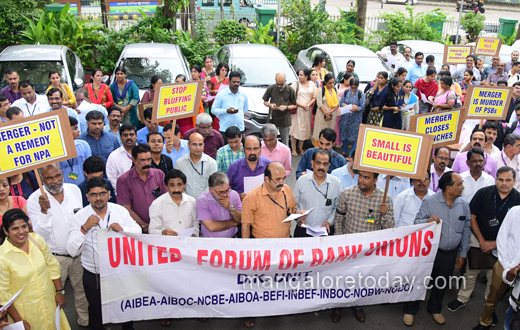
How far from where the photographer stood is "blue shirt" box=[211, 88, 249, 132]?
8508 mm

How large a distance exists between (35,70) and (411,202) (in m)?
8.72

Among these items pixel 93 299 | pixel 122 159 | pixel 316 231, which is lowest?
pixel 93 299

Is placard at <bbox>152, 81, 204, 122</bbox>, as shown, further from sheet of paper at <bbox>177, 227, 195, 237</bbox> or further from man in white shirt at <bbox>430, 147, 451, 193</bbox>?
man in white shirt at <bbox>430, 147, 451, 193</bbox>

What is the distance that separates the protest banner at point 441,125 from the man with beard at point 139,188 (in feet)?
10.8

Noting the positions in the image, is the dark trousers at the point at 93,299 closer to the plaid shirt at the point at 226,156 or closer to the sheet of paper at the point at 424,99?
the plaid shirt at the point at 226,156

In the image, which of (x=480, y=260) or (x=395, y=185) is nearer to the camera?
(x=480, y=260)

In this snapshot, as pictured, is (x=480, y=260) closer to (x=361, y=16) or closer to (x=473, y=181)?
(x=473, y=181)

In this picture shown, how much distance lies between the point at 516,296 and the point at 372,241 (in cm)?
145

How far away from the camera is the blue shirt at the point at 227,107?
8.51 meters

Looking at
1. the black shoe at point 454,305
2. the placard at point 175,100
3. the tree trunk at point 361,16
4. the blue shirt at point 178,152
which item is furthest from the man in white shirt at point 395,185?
the tree trunk at point 361,16

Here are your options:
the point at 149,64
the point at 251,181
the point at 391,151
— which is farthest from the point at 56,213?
the point at 149,64

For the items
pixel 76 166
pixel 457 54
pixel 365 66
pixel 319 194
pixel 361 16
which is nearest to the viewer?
pixel 319 194

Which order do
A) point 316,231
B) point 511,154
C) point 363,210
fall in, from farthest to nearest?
1. point 511,154
2. point 316,231
3. point 363,210

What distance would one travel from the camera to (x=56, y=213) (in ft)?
15.4
